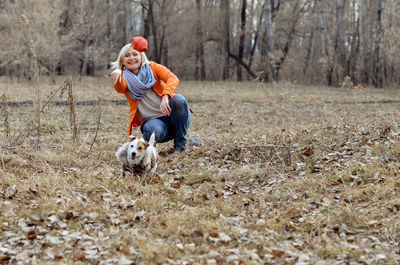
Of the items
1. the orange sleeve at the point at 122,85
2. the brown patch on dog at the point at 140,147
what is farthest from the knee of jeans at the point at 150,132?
the brown patch on dog at the point at 140,147

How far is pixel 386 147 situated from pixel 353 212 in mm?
2548

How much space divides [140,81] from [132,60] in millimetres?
339

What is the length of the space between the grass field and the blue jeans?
34 centimetres

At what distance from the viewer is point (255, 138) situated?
329 inches

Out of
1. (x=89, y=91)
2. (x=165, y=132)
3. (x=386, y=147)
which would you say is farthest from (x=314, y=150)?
(x=89, y=91)

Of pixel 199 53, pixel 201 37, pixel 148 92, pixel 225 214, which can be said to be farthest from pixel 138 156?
pixel 199 53

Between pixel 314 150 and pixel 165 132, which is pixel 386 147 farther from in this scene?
pixel 165 132

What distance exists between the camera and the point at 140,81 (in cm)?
632

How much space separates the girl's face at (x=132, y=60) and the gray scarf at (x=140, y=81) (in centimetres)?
7

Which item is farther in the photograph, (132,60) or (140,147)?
(132,60)

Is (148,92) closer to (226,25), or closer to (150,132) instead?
(150,132)

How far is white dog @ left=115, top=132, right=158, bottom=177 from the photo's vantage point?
5.31 m

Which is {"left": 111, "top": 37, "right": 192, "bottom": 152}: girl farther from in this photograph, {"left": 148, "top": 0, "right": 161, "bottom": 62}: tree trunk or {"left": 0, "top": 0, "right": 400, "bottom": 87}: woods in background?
{"left": 148, "top": 0, "right": 161, "bottom": 62}: tree trunk

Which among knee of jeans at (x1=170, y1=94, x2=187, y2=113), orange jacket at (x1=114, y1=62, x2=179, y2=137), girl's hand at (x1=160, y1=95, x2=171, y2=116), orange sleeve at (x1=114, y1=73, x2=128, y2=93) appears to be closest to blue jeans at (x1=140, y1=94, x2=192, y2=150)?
knee of jeans at (x1=170, y1=94, x2=187, y2=113)
